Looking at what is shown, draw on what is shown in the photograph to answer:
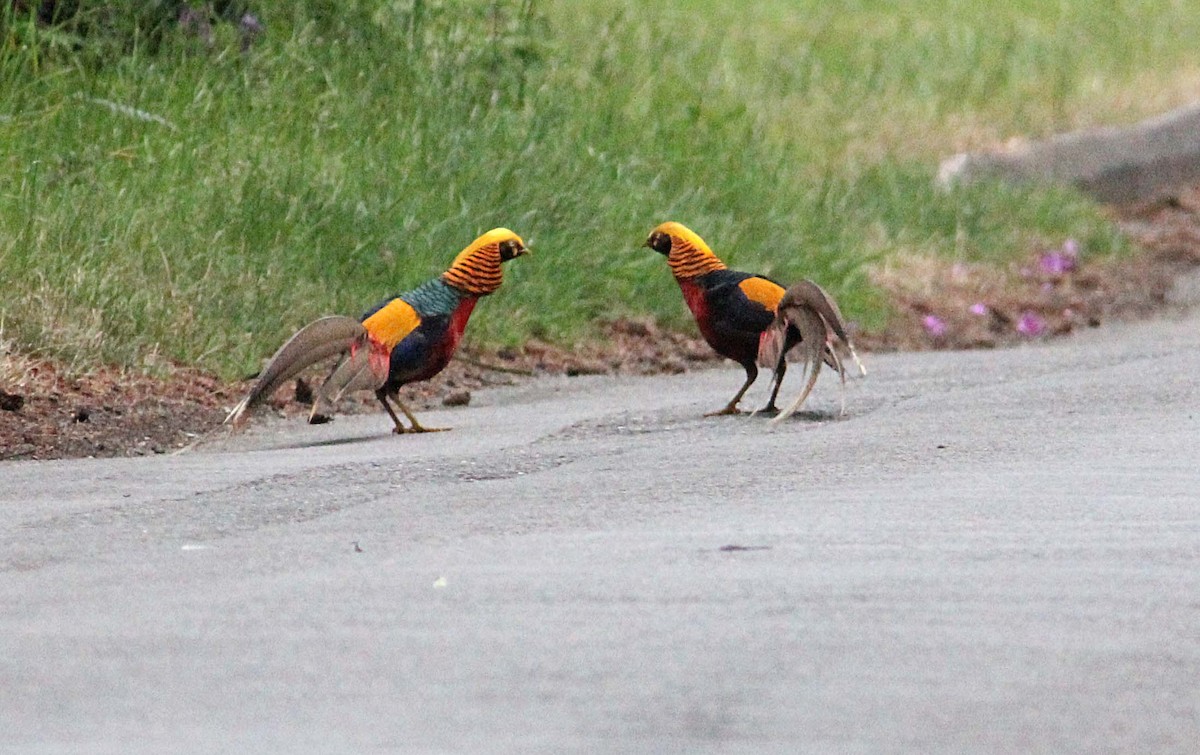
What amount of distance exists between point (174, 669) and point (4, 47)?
262 inches

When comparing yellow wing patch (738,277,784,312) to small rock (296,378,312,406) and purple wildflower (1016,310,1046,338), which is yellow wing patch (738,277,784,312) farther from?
purple wildflower (1016,310,1046,338)

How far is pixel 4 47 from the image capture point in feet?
32.9

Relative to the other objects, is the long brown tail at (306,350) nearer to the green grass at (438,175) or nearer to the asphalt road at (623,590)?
the asphalt road at (623,590)

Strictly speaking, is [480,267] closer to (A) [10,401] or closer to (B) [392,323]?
(B) [392,323]

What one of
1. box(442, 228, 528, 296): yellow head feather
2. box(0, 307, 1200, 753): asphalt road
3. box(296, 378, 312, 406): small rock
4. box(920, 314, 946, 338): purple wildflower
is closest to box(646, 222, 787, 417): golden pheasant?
box(0, 307, 1200, 753): asphalt road

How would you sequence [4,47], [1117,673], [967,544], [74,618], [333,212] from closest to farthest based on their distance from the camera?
[1117,673] → [74,618] → [967,544] → [333,212] → [4,47]

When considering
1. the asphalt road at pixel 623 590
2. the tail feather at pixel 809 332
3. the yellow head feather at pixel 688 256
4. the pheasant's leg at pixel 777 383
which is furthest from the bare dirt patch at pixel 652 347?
the tail feather at pixel 809 332

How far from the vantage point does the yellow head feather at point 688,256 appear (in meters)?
7.49

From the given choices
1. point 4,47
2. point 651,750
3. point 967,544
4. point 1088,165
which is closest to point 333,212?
point 4,47

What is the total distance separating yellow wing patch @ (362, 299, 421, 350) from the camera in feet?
23.0

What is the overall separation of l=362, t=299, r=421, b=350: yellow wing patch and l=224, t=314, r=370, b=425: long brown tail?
43mm

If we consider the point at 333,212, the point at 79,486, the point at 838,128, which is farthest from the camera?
the point at 838,128

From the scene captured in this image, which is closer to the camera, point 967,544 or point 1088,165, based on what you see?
point 967,544

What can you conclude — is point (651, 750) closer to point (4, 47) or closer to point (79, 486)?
point (79, 486)
